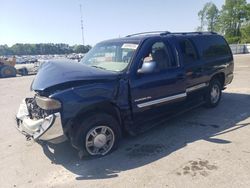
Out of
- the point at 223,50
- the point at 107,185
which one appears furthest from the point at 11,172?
the point at 223,50

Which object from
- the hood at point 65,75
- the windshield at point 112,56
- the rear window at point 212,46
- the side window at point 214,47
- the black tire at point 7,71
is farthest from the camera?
the black tire at point 7,71

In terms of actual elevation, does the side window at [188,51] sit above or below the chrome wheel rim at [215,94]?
above

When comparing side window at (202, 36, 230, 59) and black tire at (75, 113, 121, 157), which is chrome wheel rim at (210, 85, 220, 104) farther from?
black tire at (75, 113, 121, 157)

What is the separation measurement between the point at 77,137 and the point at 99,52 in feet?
7.06

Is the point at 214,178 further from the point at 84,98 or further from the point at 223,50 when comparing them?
the point at 223,50

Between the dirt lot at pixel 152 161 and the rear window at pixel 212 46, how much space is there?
5.94 feet


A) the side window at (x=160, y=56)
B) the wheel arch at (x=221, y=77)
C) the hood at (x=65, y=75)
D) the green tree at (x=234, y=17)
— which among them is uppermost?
the green tree at (x=234, y=17)

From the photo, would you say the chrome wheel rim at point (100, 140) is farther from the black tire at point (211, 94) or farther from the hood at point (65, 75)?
the black tire at point (211, 94)

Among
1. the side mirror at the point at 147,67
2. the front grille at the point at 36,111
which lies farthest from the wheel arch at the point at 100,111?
the side mirror at the point at 147,67

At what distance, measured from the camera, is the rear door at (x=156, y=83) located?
14.0ft

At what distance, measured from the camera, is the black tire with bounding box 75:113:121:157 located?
146 inches

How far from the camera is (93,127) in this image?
383 centimetres

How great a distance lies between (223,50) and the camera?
6.85 m

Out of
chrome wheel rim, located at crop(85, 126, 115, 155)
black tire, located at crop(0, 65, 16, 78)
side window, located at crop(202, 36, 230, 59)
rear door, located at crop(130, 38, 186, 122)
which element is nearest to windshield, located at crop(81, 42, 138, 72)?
rear door, located at crop(130, 38, 186, 122)
